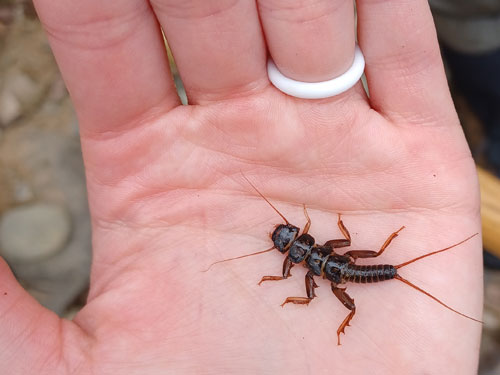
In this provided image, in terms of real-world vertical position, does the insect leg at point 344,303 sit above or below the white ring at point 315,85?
below

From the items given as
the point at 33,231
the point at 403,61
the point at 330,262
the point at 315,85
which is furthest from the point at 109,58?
the point at 33,231

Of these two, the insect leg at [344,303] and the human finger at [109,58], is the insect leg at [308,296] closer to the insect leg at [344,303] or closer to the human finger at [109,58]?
the insect leg at [344,303]

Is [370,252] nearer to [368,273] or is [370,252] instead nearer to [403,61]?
[368,273]

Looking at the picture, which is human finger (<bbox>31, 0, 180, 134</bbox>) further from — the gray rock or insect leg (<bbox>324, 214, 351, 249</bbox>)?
the gray rock

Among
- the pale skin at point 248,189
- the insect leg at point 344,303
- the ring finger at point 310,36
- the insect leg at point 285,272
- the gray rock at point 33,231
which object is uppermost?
the ring finger at point 310,36

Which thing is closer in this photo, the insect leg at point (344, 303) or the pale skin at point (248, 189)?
the pale skin at point (248, 189)

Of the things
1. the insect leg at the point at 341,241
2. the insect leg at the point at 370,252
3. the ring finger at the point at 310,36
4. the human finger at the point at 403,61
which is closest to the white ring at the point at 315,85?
the ring finger at the point at 310,36

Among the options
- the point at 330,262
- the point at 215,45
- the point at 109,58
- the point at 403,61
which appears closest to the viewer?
the point at 109,58
